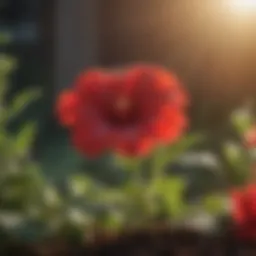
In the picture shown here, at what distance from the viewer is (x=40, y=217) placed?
513 millimetres

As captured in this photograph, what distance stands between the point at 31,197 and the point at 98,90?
0.08 meters

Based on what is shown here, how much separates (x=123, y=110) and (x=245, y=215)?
0.36 feet


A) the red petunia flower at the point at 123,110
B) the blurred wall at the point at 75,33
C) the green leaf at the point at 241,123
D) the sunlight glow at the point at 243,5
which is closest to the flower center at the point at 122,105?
the red petunia flower at the point at 123,110

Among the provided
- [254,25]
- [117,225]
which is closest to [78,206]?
[117,225]

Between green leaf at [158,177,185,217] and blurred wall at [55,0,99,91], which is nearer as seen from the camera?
green leaf at [158,177,185,217]

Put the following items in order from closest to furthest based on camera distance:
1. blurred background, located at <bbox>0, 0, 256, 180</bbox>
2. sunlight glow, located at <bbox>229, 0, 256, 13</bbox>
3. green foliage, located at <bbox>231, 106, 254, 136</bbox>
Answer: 1. green foliage, located at <bbox>231, 106, 254, 136</bbox>
2. sunlight glow, located at <bbox>229, 0, 256, 13</bbox>
3. blurred background, located at <bbox>0, 0, 256, 180</bbox>

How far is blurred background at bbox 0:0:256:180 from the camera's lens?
995 millimetres

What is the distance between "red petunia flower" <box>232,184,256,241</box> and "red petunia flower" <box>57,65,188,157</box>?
0.06 m

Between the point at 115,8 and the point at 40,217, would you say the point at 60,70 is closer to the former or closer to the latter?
the point at 115,8

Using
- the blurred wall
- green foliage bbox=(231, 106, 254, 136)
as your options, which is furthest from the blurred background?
green foliage bbox=(231, 106, 254, 136)

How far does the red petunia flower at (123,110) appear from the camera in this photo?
52 cm

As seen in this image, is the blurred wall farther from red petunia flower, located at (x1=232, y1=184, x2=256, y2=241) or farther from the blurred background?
red petunia flower, located at (x1=232, y1=184, x2=256, y2=241)

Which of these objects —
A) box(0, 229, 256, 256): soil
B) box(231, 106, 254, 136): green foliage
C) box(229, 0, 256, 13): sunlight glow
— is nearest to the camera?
box(0, 229, 256, 256): soil

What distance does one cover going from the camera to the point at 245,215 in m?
0.52
